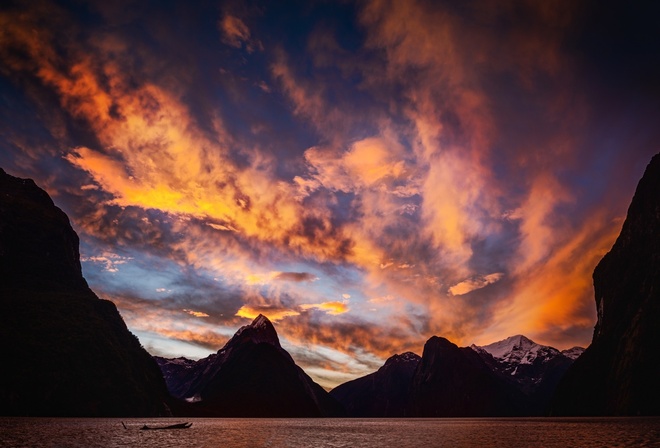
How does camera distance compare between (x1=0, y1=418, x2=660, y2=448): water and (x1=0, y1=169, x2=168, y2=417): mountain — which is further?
(x1=0, y1=169, x2=168, y2=417): mountain

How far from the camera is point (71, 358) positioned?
175 m

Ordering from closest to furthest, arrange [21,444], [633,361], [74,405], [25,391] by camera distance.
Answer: [21,444] → [25,391] → [74,405] → [633,361]

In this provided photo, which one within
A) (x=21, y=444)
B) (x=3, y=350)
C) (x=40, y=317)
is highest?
(x=40, y=317)

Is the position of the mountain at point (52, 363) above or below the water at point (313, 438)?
above

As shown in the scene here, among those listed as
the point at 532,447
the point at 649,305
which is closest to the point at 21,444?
the point at 532,447

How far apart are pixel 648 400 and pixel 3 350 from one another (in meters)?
258

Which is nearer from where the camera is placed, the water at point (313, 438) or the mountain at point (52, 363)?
the water at point (313, 438)

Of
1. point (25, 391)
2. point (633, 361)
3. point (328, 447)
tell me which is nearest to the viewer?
point (328, 447)

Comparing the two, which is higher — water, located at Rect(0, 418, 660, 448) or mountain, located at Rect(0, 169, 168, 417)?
mountain, located at Rect(0, 169, 168, 417)

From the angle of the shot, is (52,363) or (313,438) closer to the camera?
(313,438)

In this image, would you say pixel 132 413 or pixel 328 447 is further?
pixel 132 413

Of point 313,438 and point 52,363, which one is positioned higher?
point 52,363

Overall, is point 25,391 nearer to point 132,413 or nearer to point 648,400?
point 132,413

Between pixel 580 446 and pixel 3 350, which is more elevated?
pixel 3 350
